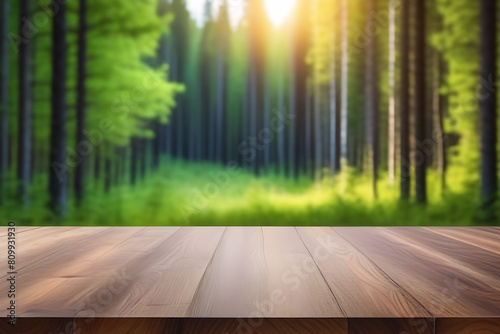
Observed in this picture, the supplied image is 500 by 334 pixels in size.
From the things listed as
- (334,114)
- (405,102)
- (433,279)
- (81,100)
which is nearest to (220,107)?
(334,114)

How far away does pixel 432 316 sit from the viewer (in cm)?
79

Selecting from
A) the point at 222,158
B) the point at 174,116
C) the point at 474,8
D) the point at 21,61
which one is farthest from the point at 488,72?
the point at 21,61

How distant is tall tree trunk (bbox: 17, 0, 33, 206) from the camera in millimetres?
3248

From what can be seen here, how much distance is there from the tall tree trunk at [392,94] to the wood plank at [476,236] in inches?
41.3

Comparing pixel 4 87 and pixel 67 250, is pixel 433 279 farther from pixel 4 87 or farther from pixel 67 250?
pixel 4 87

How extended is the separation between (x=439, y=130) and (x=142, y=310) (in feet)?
10.2

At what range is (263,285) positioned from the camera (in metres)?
1.05

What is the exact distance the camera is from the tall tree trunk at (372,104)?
332 cm

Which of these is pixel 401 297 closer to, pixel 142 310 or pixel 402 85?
pixel 142 310

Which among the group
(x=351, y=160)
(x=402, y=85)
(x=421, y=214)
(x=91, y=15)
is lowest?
(x=421, y=214)

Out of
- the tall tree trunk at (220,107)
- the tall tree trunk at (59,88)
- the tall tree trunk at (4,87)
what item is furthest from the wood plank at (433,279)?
the tall tree trunk at (4,87)

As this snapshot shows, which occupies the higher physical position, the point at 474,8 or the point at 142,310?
the point at 474,8

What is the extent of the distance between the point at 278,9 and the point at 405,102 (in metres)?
1.32

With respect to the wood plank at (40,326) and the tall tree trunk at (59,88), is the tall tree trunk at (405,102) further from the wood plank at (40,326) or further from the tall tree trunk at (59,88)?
the wood plank at (40,326)
